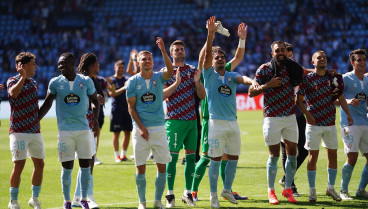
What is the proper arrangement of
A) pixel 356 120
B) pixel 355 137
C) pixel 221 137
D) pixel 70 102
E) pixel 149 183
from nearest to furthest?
1. pixel 70 102
2. pixel 221 137
3. pixel 355 137
4. pixel 356 120
5. pixel 149 183

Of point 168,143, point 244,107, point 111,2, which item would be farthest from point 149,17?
point 168,143

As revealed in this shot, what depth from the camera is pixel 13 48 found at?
37.4 metres

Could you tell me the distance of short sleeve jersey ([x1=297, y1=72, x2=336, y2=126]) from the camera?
919cm

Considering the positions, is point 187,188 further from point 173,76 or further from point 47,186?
point 47,186

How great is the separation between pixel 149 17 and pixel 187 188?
107ft

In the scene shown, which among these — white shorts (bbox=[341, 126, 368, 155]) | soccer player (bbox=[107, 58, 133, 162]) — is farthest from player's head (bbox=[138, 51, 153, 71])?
soccer player (bbox=[107, 58, 133, 162])

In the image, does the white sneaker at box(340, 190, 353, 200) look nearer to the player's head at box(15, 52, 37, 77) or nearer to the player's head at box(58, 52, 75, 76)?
the player's head at box(58, 52, 75, 76)

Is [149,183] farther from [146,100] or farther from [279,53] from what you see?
[279,53]

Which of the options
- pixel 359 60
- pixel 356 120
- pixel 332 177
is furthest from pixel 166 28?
pixel 332 177

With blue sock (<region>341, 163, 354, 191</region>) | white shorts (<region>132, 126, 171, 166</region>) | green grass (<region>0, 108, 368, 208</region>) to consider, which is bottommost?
green grass (<region>0, 108, 368, 208</region>)

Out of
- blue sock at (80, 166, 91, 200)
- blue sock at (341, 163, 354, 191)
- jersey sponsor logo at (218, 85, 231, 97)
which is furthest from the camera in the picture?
blue sock at (341, 163, 354, 191)

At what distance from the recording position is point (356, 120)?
9641 mm

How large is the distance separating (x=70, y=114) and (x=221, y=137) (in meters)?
2.33

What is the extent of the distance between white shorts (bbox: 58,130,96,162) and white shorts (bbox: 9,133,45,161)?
0.47m
